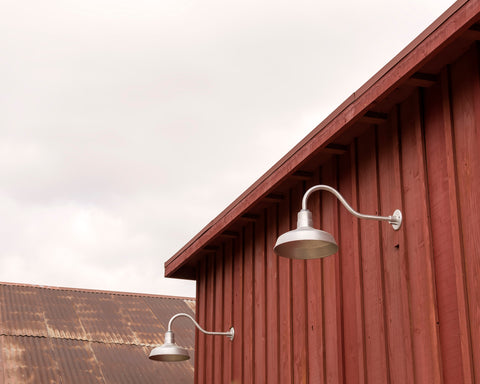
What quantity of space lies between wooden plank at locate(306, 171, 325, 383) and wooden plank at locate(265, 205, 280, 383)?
714 millimetres

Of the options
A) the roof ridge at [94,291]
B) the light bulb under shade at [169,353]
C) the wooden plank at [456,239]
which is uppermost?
the roof ridge at [94,291]

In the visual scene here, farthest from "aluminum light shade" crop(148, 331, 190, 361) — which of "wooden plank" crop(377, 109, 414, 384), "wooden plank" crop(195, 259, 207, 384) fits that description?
"wooden plank" crop(377, 109, 414, 384)

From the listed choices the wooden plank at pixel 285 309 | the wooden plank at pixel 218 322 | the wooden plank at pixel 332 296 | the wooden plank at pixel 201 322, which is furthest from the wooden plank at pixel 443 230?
the wooden plank at pixel 201 322

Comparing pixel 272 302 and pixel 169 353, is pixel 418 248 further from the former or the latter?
pixel 169 353

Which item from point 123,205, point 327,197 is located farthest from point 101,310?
point 123,205

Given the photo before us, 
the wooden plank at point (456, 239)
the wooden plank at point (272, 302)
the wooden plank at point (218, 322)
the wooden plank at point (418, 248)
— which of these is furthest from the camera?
the wooden plank at point (218, 322)

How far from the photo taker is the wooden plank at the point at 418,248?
5355 mm

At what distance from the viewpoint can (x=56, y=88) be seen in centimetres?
2308

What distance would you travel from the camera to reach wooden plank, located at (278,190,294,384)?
749cm

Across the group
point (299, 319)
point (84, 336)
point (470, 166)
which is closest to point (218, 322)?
point (299, 319)

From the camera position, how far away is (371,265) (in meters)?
6.24

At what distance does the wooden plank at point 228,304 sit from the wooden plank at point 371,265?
10.1ft

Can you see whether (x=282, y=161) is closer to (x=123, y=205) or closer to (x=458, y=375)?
(x=458, y=375)

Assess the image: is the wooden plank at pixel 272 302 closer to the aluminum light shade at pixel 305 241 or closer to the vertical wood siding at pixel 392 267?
the vertical wood siding at pixel 392 267
